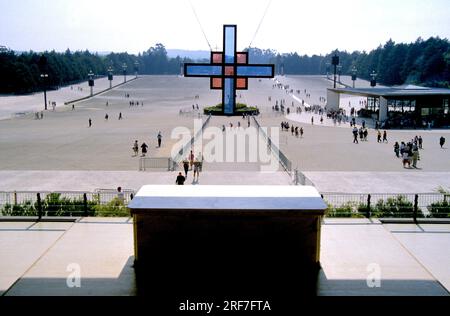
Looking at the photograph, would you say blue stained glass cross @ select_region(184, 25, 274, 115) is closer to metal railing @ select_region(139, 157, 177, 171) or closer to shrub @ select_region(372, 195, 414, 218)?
shrub @ select_region(372, 195, 414, 218)

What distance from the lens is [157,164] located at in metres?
28.1

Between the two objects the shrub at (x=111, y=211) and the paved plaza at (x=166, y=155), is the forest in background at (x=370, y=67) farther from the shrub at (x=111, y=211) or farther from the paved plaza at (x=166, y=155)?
the shrub at (x=111, y=211)

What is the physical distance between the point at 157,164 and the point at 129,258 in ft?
61.7

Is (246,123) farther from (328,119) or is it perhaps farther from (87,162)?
(87,162)

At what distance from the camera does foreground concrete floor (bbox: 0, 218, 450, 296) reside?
8295mm

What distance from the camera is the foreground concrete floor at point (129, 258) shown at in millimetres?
8295

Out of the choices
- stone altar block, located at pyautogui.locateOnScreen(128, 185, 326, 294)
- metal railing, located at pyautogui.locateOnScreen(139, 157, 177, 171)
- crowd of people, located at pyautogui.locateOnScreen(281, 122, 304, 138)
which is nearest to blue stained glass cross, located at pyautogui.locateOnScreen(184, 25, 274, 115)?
stone altar block, located at pyautogui.locateOnScreen(128, 185, 326, 294)

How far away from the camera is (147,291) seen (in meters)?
8.10

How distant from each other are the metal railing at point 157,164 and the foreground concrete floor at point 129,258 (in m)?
14.5

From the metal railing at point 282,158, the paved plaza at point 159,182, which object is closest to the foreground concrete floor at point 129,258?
the paved plaza at point 159,182

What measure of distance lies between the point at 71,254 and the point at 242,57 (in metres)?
6.10

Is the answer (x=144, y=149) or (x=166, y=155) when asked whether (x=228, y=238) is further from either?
(x=144, y=149)

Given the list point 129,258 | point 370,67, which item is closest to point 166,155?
point 129,258

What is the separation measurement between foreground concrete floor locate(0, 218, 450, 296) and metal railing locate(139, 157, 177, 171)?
14.5m
